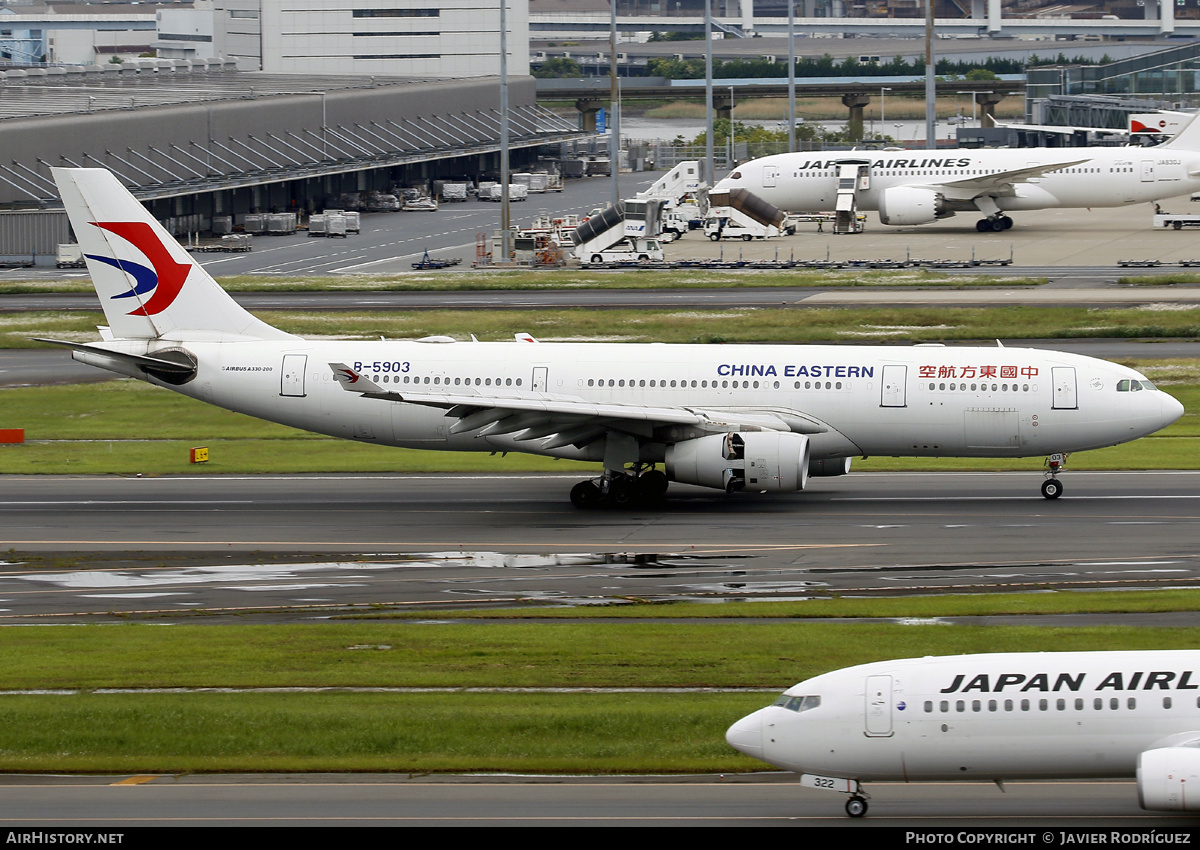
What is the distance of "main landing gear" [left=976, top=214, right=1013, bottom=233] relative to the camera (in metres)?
112

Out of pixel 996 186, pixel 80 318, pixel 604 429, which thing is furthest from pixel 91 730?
pixel 996 186

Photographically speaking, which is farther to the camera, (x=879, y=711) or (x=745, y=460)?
(x=745, y=460)

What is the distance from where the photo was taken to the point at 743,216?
116 metres

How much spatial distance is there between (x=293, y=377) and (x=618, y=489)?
34.4ft

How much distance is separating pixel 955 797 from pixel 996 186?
95.6 m

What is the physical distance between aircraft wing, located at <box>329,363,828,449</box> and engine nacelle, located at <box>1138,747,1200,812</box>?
80.3 feet

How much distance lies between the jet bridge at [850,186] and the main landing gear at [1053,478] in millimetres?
73027

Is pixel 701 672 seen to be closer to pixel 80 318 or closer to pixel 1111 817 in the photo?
pixel 1111 817

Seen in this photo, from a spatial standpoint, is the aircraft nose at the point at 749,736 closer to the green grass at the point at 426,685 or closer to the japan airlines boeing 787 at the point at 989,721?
the japan airlines boeing 787 at the point at 989,721

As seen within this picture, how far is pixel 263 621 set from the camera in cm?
3331

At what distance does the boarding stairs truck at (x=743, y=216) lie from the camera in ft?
379

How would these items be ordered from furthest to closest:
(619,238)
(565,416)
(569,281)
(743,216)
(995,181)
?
(743,216)
(995,181)
(619,238)
(569,281)
(565,416)

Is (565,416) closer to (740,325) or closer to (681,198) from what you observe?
(740,325)

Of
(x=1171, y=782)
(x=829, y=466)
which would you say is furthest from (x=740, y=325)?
(x=1171, y=782)
